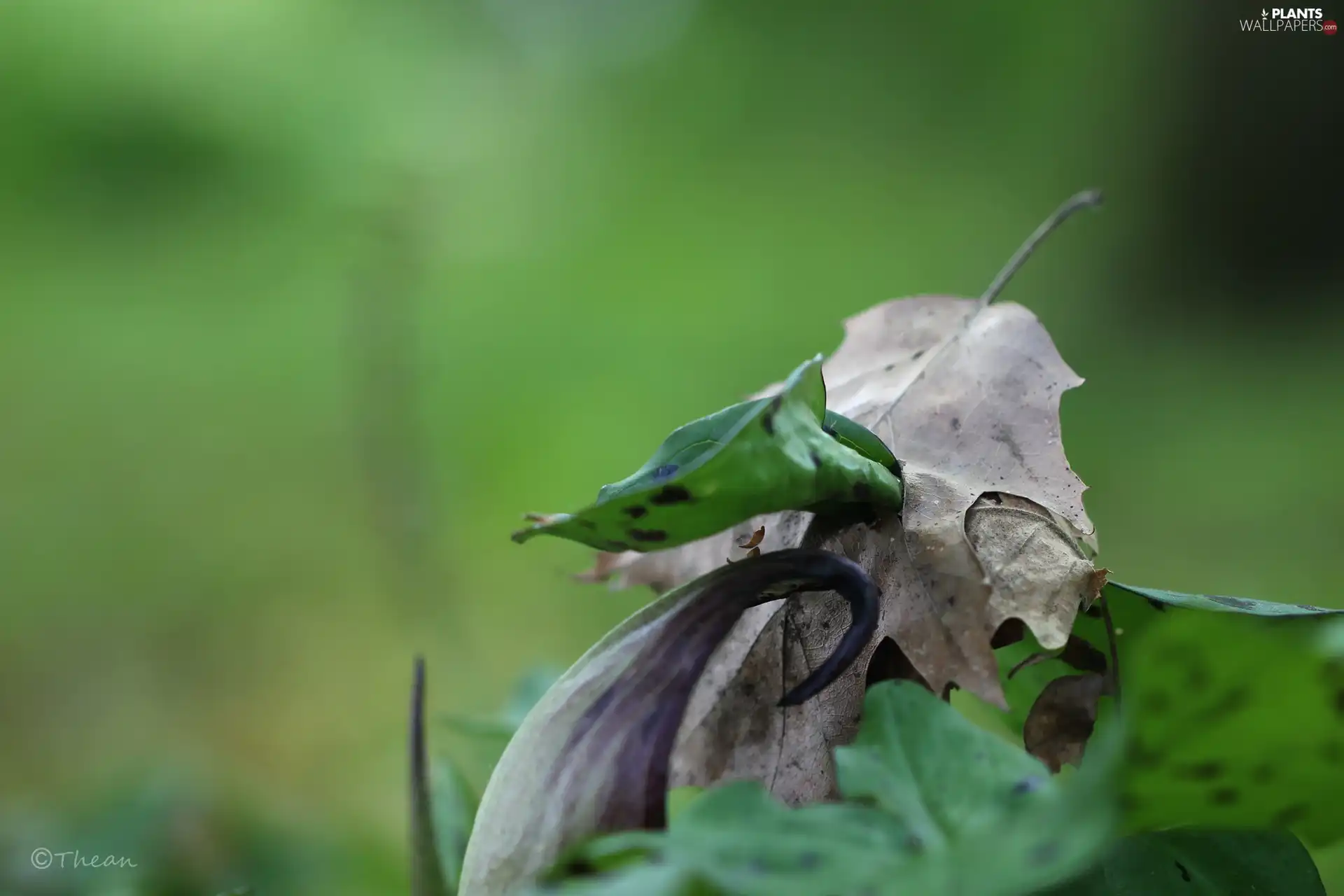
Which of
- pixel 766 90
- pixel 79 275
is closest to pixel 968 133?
pixel 766 90

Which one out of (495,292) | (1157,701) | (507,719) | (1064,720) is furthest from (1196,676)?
(495,292)

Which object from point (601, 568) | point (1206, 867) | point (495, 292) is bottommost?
point (1206, 867)

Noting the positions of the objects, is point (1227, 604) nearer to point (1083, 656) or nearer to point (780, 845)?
point (1083, 656)

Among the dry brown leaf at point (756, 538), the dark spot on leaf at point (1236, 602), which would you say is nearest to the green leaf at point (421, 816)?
the dry brown leaf at point (756, 538)

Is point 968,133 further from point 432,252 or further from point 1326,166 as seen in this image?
point 432,252

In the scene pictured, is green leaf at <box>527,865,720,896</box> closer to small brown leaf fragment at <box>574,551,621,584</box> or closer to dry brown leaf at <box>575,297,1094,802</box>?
dry brown leaf at <box>575,297,1094,802</box>

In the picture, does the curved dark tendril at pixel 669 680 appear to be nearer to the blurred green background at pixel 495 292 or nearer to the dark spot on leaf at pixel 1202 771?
the dark spot on leaf at pixel 1202 771
